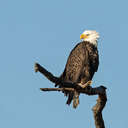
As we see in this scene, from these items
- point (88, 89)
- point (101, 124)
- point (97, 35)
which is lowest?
point (101, 124)

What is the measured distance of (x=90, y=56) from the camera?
35.9 feet

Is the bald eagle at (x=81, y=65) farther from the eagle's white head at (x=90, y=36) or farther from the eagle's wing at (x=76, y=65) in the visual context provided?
the eagle's white head at (x=90, y=36)

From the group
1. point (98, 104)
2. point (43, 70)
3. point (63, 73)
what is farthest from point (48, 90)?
point (63, 73)

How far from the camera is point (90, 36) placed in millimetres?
11891

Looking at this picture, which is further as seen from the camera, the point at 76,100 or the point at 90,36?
the point at 90,36

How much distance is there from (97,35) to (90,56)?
1281 mm

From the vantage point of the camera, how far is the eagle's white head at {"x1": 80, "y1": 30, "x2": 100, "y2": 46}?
11.8 meters

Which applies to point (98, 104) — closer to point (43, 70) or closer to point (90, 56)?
point (43, 70)

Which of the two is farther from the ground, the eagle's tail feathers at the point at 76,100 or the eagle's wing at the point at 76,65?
the eagle's wing at the point at 76,65

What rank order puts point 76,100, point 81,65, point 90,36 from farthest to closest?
point 90,36 < point 81,65 < point 76,100

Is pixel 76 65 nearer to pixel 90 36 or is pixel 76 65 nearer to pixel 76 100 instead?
pixel 90 36

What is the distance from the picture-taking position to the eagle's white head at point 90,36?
463 inches

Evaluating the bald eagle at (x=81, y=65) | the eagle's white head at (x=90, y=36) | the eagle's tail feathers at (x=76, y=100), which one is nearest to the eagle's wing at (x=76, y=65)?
the bald eagle at (x=81, y=65)

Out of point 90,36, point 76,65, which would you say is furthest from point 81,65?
point 90,36
